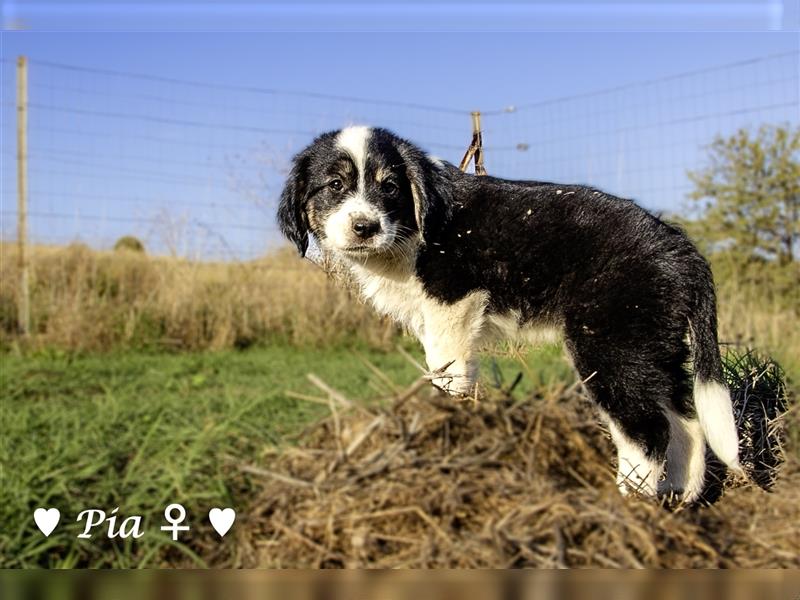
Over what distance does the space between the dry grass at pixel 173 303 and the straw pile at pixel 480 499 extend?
1.19ft

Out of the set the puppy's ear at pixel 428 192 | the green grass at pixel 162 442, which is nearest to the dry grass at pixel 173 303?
the green grass at pixel 162 442

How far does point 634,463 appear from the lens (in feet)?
4.53

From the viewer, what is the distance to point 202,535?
3.83m

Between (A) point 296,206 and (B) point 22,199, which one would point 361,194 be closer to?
(A) point 296,206

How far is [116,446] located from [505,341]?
329cm

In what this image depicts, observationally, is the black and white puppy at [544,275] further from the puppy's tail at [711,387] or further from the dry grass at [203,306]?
the dry grass at [203,306]

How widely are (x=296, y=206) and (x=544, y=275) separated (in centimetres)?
47

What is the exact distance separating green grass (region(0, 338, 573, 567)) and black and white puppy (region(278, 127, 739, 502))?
103 cm

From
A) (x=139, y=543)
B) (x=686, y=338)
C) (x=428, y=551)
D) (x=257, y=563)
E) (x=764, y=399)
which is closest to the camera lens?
(x=686, y=338)

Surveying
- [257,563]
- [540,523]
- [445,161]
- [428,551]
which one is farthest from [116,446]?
[445,161]

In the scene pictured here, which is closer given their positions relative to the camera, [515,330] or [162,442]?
[515,330]

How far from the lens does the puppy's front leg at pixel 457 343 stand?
57.6 inches

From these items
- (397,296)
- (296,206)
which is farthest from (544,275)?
(296,206)

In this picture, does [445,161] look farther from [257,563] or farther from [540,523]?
[257,563]
